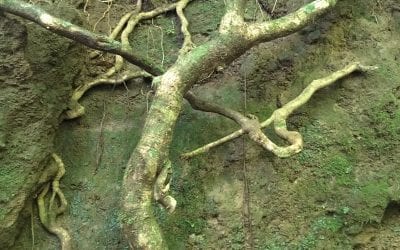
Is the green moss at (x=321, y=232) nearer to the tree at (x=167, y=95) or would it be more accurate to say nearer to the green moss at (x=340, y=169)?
the green moss at (x=340, y=169)

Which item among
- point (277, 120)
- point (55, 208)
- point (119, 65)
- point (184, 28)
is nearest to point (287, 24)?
point (277, 120)

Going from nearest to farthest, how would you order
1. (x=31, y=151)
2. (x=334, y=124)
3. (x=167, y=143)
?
(x=167, y=143), (x=31, y=151), (x=334, y=124)

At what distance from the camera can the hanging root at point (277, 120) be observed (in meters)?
2.91

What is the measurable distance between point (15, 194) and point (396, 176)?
2.29 metres

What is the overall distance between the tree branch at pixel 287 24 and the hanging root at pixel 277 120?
0.39 meters

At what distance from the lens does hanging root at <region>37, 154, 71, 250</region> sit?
315cm

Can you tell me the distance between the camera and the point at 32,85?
3199 mm

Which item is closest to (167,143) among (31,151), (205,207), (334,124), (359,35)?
(205,207)

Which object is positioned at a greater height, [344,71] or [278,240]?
[344,71]

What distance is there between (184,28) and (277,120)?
119 cm

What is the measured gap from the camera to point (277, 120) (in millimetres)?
3070

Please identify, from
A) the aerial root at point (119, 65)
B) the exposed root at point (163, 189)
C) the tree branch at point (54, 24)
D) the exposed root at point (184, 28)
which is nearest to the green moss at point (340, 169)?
the exposed root at point (163, 189)

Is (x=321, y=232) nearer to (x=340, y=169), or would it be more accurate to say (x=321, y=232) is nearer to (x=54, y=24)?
(x=340, y=169)

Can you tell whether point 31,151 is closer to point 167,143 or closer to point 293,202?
point 167,143
